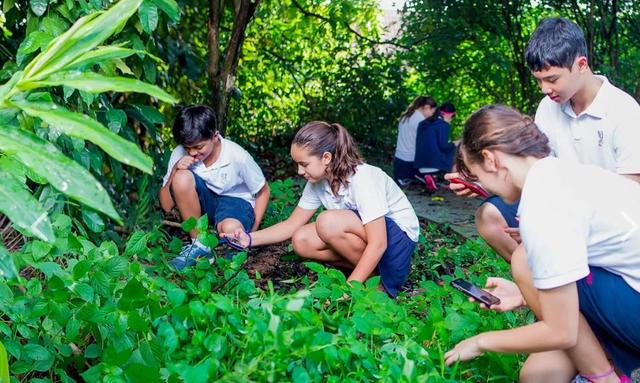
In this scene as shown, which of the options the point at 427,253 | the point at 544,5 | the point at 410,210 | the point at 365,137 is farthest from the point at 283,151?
the point at 410,210

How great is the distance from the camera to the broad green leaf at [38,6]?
11.3ft

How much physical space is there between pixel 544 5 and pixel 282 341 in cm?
656

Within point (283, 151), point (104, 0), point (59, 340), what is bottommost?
point (283, 151)

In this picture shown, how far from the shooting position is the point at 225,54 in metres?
5.20

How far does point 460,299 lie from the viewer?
2.95 m

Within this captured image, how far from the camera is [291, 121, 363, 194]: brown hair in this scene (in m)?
3.66

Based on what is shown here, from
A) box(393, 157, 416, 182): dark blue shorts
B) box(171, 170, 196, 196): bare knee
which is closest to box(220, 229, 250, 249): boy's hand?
box(171, 170, 196, 196): bare knee

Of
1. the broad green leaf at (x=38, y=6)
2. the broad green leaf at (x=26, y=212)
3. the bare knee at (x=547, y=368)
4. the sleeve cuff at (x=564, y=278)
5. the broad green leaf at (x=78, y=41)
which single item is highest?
the broad green leaf at (x=78, y=41)

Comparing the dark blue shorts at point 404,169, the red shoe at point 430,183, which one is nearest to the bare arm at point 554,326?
the red shoe at point 430,183

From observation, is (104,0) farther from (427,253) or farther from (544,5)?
(544,5)

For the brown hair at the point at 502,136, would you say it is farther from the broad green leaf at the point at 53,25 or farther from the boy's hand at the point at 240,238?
the broad green leaf at the point at 53,25

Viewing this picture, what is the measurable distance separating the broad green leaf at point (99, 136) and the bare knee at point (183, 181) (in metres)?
2.77

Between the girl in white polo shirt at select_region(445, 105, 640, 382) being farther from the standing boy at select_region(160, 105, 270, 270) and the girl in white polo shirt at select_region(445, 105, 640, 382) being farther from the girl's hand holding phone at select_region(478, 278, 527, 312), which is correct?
the standing boy at select_region(160, 105, 270, 270)

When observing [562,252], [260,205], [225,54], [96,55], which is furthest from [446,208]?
[96,55]
